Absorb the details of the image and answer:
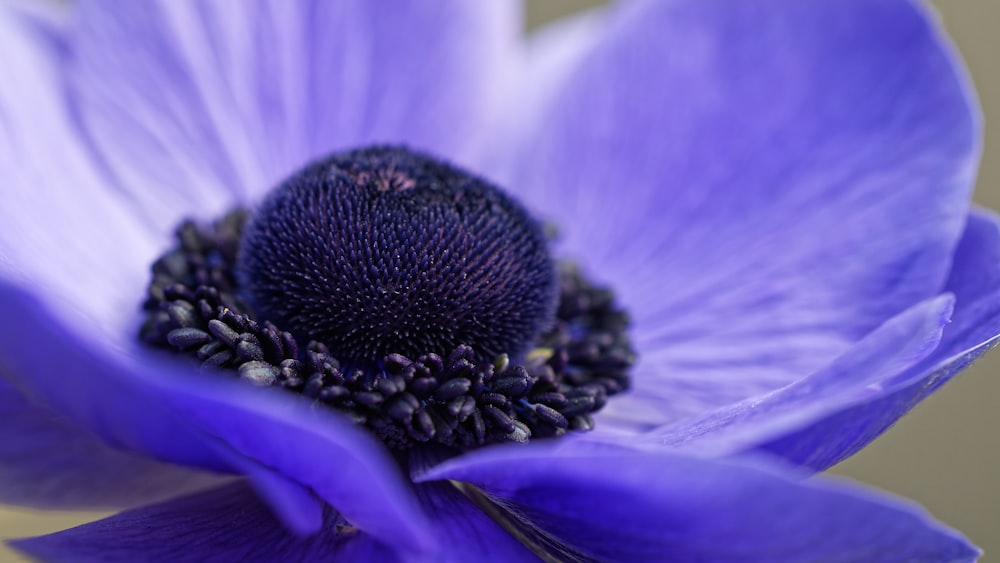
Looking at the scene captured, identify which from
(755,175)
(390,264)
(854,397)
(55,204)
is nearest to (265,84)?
(55,204)

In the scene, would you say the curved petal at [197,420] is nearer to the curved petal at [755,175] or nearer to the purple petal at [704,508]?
the purple petal at [704,508]

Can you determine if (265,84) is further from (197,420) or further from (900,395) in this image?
(900,395)

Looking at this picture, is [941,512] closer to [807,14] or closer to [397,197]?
[807,14]

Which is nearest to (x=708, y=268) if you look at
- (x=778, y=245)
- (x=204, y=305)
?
(x=778, y=245)

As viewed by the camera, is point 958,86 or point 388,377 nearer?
point 388,377

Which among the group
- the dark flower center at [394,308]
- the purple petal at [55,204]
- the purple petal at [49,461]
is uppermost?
the purple petal at [55,204]

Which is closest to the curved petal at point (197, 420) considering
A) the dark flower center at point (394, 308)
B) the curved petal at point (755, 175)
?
the dark flower center at point (394, 308)
